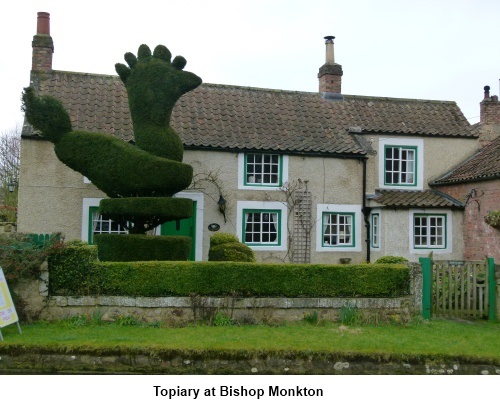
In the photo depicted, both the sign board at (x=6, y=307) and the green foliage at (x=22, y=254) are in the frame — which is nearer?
the sign board at (x=6, y=307)

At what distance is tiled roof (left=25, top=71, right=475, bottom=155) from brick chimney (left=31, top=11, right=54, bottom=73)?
1.77 ft

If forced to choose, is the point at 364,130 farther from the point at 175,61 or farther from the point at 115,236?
the point at 115,236

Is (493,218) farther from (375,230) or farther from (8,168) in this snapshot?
(8,168)

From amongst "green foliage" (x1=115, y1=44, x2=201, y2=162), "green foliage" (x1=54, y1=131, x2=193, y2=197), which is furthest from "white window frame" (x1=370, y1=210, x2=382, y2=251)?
"green foliage" (x1=54, y1=131, x2=193, y2=197)

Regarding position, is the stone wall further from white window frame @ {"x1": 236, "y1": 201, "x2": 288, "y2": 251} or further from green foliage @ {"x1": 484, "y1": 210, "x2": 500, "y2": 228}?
green foliage @ {"x1": 484, "y1": 210, "x2": 500, "y2": 228}

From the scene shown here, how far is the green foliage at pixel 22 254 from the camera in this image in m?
10.2

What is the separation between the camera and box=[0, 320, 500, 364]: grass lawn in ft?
28.3

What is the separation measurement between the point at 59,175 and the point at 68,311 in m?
8.01

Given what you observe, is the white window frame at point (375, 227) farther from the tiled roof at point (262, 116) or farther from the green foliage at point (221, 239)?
the green foliage at point (221, 239)

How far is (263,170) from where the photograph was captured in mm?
19422

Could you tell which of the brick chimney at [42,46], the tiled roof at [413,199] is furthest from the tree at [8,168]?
the tiled roof at [413,199]

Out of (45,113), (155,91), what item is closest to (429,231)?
(155,91)

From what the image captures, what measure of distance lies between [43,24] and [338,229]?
43.7 feet

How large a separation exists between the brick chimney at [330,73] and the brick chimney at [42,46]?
36.2 feet
